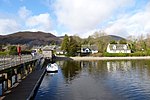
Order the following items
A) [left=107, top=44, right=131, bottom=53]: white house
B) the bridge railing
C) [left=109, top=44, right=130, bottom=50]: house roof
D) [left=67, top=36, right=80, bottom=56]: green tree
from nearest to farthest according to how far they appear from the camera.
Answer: the bridge railing, [left=67, top=36, right=80, bottom=56]: green tree, [left=107, top=44, right=131, bottom=53]: white house, [left=109, top=44, right=130, bottom=50]: house roof

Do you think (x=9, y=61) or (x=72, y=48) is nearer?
(x=9, y=61)

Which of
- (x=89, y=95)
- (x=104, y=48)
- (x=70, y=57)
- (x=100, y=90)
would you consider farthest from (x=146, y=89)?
(x=104, y=48)

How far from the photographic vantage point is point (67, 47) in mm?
146250

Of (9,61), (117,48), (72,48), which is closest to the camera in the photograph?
(9,61)

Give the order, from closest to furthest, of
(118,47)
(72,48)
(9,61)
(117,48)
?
(9,61)
(72,48)
(117,48)
(118,47)

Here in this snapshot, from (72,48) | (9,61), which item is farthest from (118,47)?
(9,61)

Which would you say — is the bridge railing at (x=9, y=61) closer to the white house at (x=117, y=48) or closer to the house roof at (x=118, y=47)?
the white house at (x=117, y=48)

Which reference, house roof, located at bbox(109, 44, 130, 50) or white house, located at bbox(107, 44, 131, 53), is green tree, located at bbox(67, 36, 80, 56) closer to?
white house, located at bbox(107, 44, 131, 53)

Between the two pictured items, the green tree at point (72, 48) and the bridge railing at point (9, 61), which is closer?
the bridge railing at point (9, 61)

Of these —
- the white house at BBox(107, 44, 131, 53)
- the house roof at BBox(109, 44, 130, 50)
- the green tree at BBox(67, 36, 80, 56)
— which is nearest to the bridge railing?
the green tree at BBox(67, 36, 80, 56)

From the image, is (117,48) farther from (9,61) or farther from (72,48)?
(9,61)

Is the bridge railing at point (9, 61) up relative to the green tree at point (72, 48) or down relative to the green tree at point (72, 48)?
down

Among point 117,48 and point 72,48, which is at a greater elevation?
point 117,48

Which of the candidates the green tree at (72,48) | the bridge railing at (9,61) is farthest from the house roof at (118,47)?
the bridge railing at (9,61)
